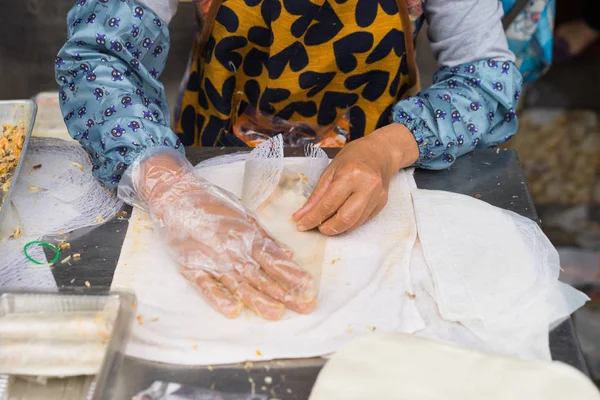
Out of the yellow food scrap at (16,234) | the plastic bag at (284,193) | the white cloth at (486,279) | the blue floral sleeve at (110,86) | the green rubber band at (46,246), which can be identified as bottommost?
the white cloth at (486,279)

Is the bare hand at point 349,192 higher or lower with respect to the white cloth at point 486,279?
higher

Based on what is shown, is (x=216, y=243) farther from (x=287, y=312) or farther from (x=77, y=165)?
(x=77, y=165)

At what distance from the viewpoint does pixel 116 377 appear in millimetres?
906

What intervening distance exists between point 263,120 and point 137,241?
0.57 metres

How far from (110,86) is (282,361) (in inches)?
27.3

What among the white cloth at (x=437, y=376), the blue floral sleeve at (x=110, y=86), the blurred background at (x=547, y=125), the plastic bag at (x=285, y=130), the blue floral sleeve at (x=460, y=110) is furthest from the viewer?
the blurred background at (x=547, y=125)

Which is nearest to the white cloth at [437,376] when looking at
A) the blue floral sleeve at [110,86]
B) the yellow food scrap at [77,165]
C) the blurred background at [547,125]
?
the blue floral sleeve at [110,86]

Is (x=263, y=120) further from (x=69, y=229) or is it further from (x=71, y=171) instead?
(x=69, y=229)

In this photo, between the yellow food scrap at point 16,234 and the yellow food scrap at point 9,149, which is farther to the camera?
the yellow food scrap at point 9,149

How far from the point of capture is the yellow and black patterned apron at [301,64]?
1.42m

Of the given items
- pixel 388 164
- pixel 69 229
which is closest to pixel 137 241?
pixel 69 229

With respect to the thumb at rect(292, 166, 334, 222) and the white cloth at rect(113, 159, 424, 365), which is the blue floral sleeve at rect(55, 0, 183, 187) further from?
the thumb at rect(292, 166, 334, 222)

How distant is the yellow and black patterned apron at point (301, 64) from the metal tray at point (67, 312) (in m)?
0.75

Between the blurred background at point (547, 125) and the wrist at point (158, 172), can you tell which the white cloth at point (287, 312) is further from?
the blurred background at point (547, 125)
